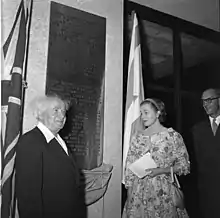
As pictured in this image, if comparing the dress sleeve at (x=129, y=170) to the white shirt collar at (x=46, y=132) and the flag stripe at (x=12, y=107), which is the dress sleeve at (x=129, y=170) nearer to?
the white shirt collar at (x=46, y=132)

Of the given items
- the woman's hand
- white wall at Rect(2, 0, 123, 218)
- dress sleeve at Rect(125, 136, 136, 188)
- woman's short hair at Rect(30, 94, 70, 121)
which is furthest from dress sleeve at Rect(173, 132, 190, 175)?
woman's short hair at Rect(30, 94, 70, 121)

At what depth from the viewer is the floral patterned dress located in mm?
2207

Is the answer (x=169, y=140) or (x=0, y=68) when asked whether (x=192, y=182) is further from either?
(x=0, y=68)

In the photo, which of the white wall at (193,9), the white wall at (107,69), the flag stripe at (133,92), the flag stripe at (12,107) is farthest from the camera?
the white wall at (193,9)

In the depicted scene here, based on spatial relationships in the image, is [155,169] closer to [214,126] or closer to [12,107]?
[214,126]

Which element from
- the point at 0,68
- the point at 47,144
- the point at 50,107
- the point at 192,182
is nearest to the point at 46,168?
the point at 47,144

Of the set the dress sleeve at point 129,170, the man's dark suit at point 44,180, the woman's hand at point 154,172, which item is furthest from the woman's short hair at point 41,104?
the woman's hand at point 154,172

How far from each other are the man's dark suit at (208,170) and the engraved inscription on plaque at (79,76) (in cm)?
84

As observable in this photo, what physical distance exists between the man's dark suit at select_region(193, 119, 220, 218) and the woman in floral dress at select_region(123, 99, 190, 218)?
0.50m

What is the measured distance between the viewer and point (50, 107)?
2.04 metres

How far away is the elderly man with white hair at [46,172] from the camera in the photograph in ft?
5.86

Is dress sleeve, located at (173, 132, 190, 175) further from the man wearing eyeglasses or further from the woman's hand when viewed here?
the man wearing eyeglasses

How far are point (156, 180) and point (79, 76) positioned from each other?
2.67 ft

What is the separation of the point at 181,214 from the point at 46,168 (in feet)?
3.03
